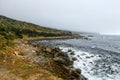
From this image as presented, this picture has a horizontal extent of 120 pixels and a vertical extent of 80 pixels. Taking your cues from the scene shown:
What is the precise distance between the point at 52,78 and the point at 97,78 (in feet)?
33.6

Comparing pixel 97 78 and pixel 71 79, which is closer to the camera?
pixel 71 79

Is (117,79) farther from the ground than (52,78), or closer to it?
closer to it

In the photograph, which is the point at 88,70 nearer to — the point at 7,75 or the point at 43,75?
the point at 43,75

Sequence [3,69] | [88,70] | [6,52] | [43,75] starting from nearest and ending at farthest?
[43,75] → [3,69] → [6,52] → [88,70]

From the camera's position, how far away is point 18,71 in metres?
25.0

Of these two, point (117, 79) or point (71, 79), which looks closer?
point (71, 79)

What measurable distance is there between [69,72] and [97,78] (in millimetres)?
4485

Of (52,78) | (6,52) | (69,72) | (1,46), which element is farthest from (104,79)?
(1,46)

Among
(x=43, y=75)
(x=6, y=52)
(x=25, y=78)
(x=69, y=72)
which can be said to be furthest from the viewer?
(x=6, y=52)

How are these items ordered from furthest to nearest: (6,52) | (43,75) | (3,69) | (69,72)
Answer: (6,52) < (69,72) < (3,69) < (43,75)

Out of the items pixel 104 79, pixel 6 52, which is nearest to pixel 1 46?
pixel 6 52

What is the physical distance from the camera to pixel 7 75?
2322cm

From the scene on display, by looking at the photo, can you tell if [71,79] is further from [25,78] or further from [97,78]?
[25,78]

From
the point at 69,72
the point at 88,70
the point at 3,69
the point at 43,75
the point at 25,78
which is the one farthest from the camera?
the point at 88,70
